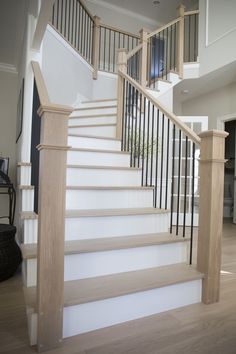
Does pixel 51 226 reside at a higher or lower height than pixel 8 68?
lower

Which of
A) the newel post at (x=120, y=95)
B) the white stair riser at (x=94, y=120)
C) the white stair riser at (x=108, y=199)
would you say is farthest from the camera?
the white stair riser at (x=94, y=120)

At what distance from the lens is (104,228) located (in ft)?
6.27

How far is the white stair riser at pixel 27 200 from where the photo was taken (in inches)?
85.5

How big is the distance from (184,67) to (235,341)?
15.3 ft

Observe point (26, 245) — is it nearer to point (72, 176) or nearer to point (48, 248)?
point (48, 248)

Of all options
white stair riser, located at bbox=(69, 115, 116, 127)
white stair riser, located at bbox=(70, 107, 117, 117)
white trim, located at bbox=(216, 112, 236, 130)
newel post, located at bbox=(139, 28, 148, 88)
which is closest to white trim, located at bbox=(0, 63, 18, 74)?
white stair riser, located at bbox=(70, 107, 117, 117)

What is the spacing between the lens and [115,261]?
1692 mm

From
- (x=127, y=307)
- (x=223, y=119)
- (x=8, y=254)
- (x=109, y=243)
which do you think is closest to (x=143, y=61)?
(x=223, y=119)

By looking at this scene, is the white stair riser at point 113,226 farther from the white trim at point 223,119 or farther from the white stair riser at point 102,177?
the white trim at point 223,119

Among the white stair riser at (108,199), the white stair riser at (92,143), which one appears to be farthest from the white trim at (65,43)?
the white stair riser at (108,199)

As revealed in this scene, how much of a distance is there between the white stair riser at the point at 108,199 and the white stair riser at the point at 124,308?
847 mm

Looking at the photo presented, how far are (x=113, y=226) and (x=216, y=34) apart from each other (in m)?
4.39

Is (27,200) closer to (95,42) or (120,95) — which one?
(120,95)

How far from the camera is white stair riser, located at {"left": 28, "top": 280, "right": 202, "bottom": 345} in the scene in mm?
1330
